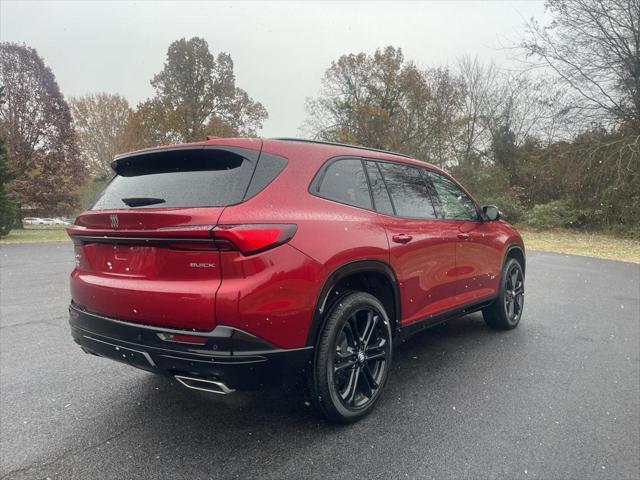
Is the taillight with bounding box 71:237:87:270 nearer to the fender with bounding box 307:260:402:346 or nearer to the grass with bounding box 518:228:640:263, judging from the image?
the fender with bounding box 307:260:402:346

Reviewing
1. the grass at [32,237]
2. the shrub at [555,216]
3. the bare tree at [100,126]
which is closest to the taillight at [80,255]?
the grass at [32,237]

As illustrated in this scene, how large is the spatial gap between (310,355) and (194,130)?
32.4 m

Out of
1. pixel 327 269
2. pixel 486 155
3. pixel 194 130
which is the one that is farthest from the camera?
pixel 194 130

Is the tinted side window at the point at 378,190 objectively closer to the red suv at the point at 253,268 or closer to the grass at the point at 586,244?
the red suv at the point at 253,268

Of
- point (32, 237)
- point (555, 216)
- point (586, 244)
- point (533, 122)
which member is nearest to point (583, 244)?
point (586, 244)

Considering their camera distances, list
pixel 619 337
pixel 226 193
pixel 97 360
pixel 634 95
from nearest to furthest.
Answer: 1. pixel 226 193
2. pixel 97 360
3. pixel 619 337
4. pixel 634 95

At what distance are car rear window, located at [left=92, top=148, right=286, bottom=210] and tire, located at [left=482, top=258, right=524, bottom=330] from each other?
3239 millimetres

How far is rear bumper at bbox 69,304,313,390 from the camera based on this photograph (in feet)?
7.28

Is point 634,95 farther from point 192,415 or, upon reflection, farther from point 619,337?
point 192,415

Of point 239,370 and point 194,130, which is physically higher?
point 194,130

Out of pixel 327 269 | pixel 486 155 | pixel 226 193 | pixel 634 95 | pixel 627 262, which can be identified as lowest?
pixel 627 262

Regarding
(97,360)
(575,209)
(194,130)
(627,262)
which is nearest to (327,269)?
(97,360)

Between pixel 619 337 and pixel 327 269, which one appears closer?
pixel 327 269

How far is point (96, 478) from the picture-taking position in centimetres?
220
